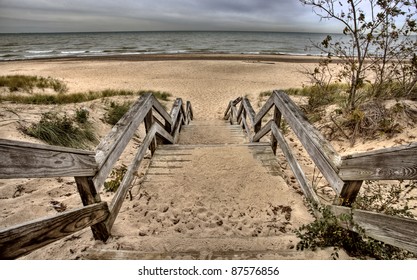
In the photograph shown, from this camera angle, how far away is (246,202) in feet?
8.62

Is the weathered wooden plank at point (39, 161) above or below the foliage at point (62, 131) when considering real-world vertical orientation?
above

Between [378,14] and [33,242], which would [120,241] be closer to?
[33,242]

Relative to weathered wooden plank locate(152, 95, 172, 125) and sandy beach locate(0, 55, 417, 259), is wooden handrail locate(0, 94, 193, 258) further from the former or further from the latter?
weathered wooden plank locate(152, 95, 172, 125)

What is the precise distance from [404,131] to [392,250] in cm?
324

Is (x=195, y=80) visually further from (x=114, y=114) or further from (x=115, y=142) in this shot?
(x=115, y=142)

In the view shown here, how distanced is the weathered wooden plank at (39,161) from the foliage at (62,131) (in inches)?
118

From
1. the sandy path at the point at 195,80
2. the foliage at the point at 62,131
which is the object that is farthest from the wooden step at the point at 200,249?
the sandy path at the point at 195,80

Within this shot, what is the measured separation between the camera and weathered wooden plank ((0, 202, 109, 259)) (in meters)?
1.13

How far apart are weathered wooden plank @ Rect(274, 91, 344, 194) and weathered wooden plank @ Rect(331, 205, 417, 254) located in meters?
0.25

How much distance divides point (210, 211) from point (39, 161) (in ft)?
5.39

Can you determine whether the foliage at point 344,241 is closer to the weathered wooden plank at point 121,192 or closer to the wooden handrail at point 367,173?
the wooden handrail at point 367,173

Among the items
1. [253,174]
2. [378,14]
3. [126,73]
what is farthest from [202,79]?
[253,174]

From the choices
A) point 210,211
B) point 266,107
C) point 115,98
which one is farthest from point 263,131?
point 115,98

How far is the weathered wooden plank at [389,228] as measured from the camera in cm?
134
